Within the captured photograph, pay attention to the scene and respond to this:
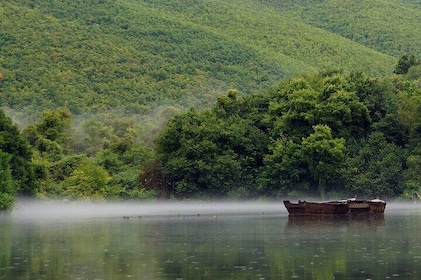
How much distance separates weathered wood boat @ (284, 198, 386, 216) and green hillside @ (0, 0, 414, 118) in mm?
70252

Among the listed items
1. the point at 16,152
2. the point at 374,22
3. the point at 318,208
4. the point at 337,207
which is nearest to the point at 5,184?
the point at 16,152

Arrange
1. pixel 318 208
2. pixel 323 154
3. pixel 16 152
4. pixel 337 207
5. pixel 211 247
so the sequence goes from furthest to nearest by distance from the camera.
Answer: pixel 323 154, pixel 16 152, pixel 318 208, pixel 337 207, pixel 211 247

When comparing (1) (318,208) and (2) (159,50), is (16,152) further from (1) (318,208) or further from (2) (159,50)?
(2) (159,50)

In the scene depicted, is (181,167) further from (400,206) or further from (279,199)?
(400,206)

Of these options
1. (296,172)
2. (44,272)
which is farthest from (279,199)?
(44,272)

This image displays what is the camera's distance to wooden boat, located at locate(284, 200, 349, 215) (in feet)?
223

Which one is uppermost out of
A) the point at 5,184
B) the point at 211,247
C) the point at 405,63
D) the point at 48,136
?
the point at 405,63

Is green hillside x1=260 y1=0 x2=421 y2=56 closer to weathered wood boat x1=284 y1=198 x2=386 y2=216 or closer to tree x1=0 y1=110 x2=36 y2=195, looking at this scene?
tree x1=0 y1=110 x2=36 y2=195

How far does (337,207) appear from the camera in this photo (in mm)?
67750

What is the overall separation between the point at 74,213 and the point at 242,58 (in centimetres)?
8485

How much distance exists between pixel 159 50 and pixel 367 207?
97.9 m

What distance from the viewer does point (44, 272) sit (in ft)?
115

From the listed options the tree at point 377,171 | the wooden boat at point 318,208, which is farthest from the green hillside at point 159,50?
the wooden boat at point 318,208

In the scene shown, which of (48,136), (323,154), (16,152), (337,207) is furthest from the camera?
(48,136)
